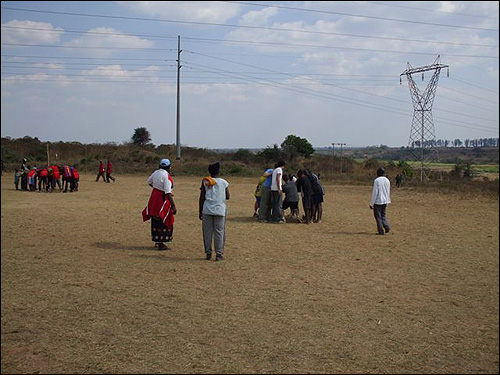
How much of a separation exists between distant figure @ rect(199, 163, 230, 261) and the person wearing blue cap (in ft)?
2.67

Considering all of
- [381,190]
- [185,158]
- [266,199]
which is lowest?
[266,199]

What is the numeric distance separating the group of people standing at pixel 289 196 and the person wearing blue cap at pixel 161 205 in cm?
438

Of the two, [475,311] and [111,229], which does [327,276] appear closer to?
[475,311]

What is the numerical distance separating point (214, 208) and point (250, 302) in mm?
2553

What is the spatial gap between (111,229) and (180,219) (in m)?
2.74

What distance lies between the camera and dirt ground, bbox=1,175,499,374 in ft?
15.0

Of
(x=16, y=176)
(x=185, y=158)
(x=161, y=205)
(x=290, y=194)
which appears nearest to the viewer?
(x=161, y=205)

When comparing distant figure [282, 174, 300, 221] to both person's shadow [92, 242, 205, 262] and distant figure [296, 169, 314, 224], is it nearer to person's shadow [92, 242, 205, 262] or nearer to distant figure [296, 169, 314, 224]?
distant figure [296, 169, 314, 224]

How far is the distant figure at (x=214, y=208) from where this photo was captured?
8.50 metres

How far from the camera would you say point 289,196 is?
14.0m

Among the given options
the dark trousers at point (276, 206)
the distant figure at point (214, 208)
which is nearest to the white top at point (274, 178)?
the dark trousers at point (276, 206)

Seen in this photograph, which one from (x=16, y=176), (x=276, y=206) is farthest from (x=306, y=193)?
(x=16, y=176)

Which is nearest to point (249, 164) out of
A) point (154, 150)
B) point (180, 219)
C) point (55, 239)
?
point (154, 150)

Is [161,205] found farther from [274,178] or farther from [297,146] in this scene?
[297,146]
